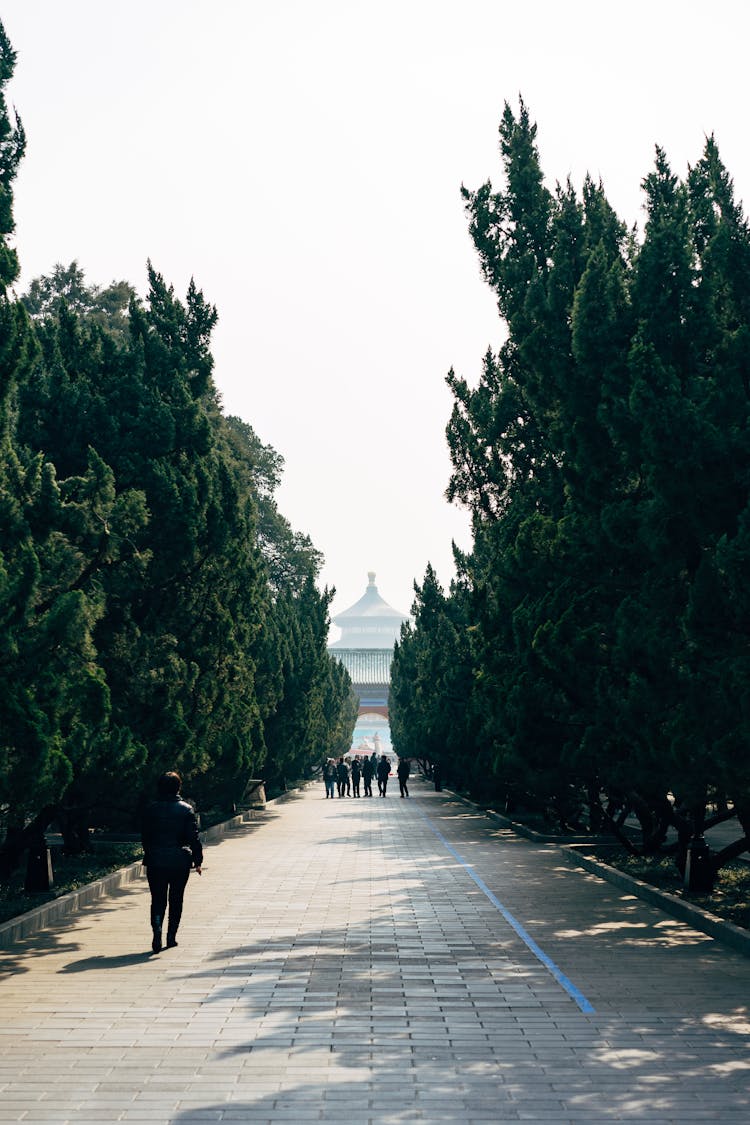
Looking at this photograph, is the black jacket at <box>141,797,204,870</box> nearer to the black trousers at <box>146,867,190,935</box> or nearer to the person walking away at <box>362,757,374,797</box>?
the black trousers at <box>146,867,190,935</box>

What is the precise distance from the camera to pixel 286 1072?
669cm

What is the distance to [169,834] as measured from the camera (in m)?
10.8

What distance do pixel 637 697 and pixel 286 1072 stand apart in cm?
756

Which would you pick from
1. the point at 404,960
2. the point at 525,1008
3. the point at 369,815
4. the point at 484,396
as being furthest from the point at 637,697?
the point at 369,815

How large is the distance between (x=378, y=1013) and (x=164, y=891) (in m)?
3.28

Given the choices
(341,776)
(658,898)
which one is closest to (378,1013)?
(658,898)

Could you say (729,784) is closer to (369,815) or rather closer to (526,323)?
(526,323)

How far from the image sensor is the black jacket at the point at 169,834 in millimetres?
10711

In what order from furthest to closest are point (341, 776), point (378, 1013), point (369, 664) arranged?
1. point (369, 664)
2. point (341, 776)
3. point (378, 1013)

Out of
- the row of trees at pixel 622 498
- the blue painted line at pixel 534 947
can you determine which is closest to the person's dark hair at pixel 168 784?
the blue painted line at pixel 534 947

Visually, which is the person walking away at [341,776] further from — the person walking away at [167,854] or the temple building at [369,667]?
the temple building at [369,667]

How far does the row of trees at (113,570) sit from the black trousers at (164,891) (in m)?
1.28

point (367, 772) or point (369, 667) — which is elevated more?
point (369, 667)

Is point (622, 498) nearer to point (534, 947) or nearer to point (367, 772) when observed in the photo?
point (534, 947)
